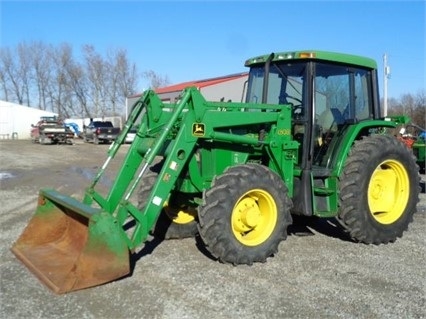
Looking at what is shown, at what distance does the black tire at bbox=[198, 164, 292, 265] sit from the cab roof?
1596mm

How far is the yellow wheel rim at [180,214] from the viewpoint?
6.30m

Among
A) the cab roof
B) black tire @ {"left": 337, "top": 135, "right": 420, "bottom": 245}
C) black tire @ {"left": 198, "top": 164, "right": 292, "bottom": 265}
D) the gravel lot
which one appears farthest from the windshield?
the gravel lot

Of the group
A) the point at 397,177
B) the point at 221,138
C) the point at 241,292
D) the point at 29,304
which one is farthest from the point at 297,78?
the point at 29,304

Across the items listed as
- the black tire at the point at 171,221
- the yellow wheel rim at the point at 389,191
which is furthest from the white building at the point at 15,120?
the yellow wheel rim at the point at 389,191

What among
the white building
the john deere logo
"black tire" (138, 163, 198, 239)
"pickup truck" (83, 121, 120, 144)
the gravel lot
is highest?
the white building

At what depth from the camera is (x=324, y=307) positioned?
419 centimetres

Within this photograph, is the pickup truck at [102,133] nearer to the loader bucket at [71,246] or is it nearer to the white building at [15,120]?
the white building at [15,120]

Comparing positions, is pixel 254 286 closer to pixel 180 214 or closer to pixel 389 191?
pixel 180 214

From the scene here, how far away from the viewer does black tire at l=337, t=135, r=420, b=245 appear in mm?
5828

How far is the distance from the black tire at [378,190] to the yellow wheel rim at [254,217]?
101 cm

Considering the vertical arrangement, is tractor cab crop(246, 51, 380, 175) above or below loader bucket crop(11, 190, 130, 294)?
above

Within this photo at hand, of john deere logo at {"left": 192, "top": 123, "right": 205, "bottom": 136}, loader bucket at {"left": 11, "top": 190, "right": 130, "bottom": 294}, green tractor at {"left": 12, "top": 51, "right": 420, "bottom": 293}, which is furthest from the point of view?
john deere logo at {"left": 192, "top": 123, "right": 205, "bottom": 136}

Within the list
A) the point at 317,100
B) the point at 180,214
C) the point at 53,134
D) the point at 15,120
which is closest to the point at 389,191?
the point at 317,100

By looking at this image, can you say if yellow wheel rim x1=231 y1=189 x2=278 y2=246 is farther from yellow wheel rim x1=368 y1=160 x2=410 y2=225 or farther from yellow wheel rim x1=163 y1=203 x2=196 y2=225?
yellow wheel rim x1=368 y1=160 x2=410 y2=225
